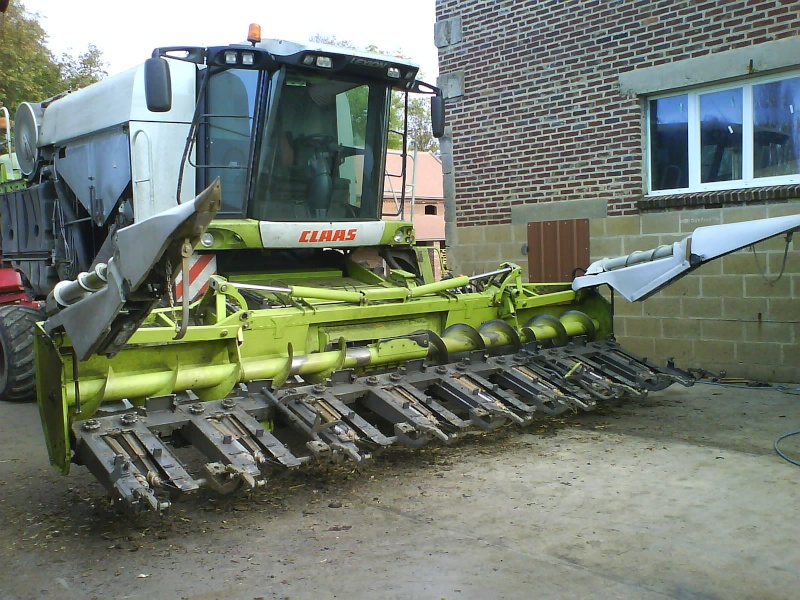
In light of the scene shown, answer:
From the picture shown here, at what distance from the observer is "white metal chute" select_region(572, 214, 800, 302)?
5.95 m

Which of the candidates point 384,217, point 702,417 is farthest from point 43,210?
point 702,417

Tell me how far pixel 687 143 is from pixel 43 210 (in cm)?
659

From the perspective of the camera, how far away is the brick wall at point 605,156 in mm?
8195

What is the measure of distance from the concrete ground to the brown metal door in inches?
148

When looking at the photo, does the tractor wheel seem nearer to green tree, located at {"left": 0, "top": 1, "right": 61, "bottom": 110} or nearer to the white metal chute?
the white metal chute

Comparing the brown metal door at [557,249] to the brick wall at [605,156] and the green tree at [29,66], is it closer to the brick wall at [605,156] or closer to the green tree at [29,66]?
the brick wall at [605,156]

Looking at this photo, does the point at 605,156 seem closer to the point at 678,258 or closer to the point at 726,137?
the point at 726,137

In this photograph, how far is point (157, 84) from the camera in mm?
5660

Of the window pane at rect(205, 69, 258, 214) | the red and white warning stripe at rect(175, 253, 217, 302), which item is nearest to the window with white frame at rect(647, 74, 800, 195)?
the window pane at rect(205, 69, 258, 214)

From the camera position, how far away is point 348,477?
5.25 meters

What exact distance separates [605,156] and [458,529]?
6.10 meters

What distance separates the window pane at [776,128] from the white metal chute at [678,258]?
206 cm

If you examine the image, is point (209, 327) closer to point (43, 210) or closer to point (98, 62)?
point (43, 210)

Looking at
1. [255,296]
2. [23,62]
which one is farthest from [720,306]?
[23,62]
